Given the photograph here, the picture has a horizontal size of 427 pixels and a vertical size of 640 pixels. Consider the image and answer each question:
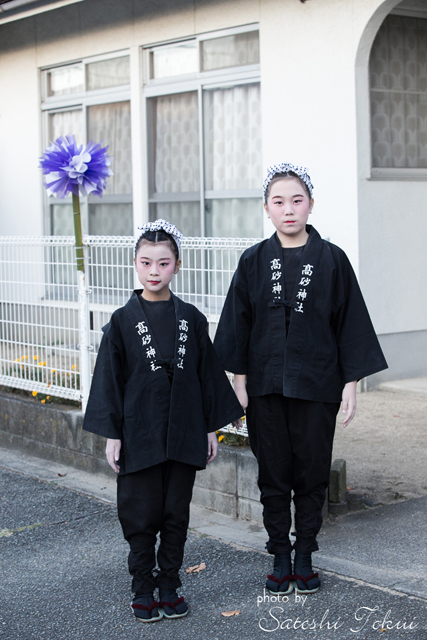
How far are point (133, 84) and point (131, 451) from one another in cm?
645

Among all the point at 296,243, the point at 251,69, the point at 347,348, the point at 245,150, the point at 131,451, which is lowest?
the point at 131,451

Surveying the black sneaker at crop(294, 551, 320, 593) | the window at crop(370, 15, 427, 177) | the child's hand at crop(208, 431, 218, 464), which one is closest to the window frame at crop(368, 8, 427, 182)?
the window at crop(370, 15, 427, 177)

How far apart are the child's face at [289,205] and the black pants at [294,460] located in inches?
28.8

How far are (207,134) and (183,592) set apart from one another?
5870mm

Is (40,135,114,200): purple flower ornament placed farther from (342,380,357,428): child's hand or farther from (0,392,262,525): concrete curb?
(342,380,357,428): child's hand

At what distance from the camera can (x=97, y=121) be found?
9.75 metres

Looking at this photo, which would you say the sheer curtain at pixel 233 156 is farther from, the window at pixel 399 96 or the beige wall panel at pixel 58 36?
the beige wall panel at pixel 58 36

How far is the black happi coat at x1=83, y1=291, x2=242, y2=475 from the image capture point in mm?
3479

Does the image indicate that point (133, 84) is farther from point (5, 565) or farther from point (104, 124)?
point (5, 565)

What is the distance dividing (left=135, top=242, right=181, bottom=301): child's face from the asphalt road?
4.51 feet

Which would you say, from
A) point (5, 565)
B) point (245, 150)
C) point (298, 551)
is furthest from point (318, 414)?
point (245, 150)

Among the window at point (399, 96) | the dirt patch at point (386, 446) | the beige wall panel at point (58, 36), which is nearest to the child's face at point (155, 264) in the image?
the dirt patch at point (386, 446)

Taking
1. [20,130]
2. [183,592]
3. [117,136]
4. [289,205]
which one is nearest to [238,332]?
[289,205]

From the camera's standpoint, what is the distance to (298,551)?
366 centimetres
